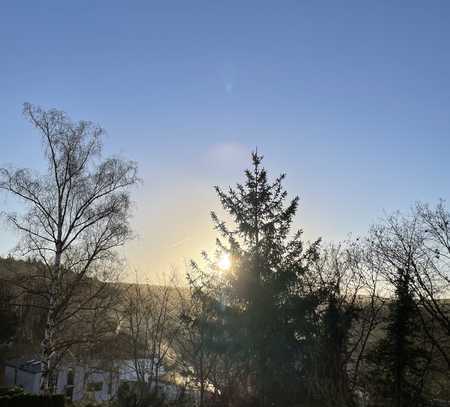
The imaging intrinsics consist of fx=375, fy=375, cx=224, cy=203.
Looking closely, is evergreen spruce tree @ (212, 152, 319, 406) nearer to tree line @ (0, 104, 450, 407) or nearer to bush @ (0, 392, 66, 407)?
tree line @ (0, 104, 450, 407)

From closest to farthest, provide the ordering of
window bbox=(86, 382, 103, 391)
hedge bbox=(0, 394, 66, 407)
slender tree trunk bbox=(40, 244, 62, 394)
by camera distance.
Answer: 1. hedge bbox=(0, 394, 66, 407)
2. slender tree trunk bbox=(40, 244, 62, 394)
3. window bbox=(86, 382, 103, 391)

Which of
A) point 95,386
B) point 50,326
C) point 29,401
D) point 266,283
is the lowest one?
point 95,386

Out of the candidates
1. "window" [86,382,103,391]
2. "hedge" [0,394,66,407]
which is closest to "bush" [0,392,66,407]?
"hedge" [0,394,66,407]

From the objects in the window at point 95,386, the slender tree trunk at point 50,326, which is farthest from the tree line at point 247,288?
the window at point 95,386

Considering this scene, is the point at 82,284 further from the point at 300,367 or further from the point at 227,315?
the point at 300,367

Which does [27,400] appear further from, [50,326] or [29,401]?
[50,326]

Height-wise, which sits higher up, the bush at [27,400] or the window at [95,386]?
the bush at [27,400]

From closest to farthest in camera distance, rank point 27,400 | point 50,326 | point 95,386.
A: point 27,400 → point 50,326 → point 95,386

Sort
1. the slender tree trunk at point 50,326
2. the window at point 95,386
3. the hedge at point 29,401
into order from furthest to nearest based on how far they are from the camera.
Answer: the window at point 95,386
the slender tree trunk at point 50,326
the hedge at point 29,401

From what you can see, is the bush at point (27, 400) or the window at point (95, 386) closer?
the bush at point (27, 400)

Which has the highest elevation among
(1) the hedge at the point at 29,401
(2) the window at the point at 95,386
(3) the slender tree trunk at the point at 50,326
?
(3) the slender tree trunk at the point at 50,326

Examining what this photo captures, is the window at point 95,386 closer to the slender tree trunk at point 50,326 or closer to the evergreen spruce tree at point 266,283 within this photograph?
the slender tree trunk at point 50,326

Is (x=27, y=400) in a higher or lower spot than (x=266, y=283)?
lower

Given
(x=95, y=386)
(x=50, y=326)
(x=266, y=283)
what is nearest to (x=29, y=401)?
(x=50, y=326)
